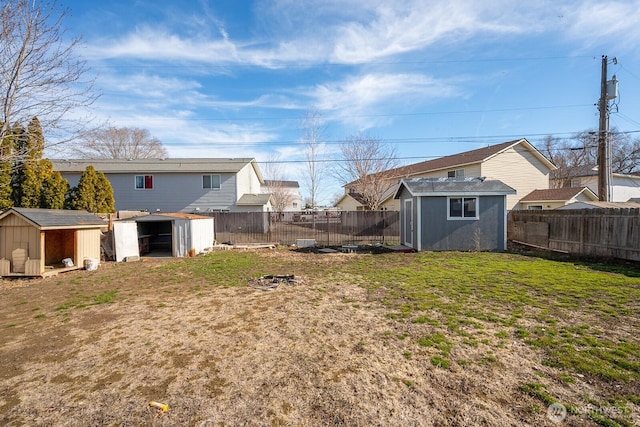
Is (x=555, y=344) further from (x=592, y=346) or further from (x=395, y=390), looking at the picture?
(x=395, y=390)

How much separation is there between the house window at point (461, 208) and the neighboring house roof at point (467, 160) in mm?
9941

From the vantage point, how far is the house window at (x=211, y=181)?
2030cm

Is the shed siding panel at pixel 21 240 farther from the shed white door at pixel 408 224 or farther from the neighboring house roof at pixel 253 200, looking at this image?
the shed white door at pixel 408 224

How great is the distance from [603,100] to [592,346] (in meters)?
15.7

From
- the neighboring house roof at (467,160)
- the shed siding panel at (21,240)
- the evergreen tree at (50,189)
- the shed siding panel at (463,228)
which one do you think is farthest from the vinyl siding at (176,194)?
the shed siding panel at (463,228)

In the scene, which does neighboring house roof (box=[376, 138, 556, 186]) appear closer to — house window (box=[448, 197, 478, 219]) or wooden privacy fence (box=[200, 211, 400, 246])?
wooden privacy fence (box=[200, 211, 400, 246])

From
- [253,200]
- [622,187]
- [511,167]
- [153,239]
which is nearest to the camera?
[153,239]

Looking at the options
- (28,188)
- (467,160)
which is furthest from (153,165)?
(467,160)

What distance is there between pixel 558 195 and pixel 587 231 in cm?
1134

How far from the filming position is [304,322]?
15.3 feet

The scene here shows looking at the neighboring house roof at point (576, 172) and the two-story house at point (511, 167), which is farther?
the neighboring house roof at point (576, 172)

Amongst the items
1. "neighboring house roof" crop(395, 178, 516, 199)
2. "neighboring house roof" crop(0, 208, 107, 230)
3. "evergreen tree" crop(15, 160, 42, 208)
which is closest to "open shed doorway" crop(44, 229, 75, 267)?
"neighboring house roof" crop(0, 208, 107, 230)

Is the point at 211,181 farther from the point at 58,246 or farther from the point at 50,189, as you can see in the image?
the point at 58,246

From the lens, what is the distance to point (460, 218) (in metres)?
12.2
